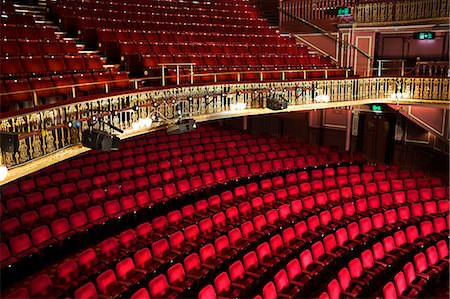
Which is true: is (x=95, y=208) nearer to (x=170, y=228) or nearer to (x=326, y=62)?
(x=170, y=228)

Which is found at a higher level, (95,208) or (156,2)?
(156,2)

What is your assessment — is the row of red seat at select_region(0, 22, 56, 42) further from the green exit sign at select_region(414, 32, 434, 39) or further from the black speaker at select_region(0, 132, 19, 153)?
the green exit sign at select_region(414, 32, 434, 39)

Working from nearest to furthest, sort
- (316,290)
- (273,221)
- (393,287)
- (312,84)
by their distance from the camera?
1. (393,287)
2. (316,290)
3. (273,221)
4. (312,84)

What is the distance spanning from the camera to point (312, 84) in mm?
5559

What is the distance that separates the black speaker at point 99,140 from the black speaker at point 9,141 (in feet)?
2.12

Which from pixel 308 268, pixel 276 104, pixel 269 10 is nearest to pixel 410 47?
pixel 269 10

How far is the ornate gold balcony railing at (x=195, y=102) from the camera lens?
301cm

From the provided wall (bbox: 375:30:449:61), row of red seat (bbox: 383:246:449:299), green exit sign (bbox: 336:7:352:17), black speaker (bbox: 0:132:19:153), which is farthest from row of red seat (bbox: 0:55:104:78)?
wall (bbox: 375:30:449:61)

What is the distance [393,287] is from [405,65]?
4.40m

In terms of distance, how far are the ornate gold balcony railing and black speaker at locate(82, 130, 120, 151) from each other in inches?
5.2

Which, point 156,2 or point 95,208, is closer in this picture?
point 95,208

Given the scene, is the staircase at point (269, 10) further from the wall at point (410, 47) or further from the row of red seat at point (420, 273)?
the row of red seat at point (420, 273)

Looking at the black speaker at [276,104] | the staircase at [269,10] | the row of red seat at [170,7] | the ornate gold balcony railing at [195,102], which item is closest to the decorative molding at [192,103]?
the ornate gold balcony railing at [195,102]

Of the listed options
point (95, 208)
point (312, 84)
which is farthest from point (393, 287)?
point (312, 84)
